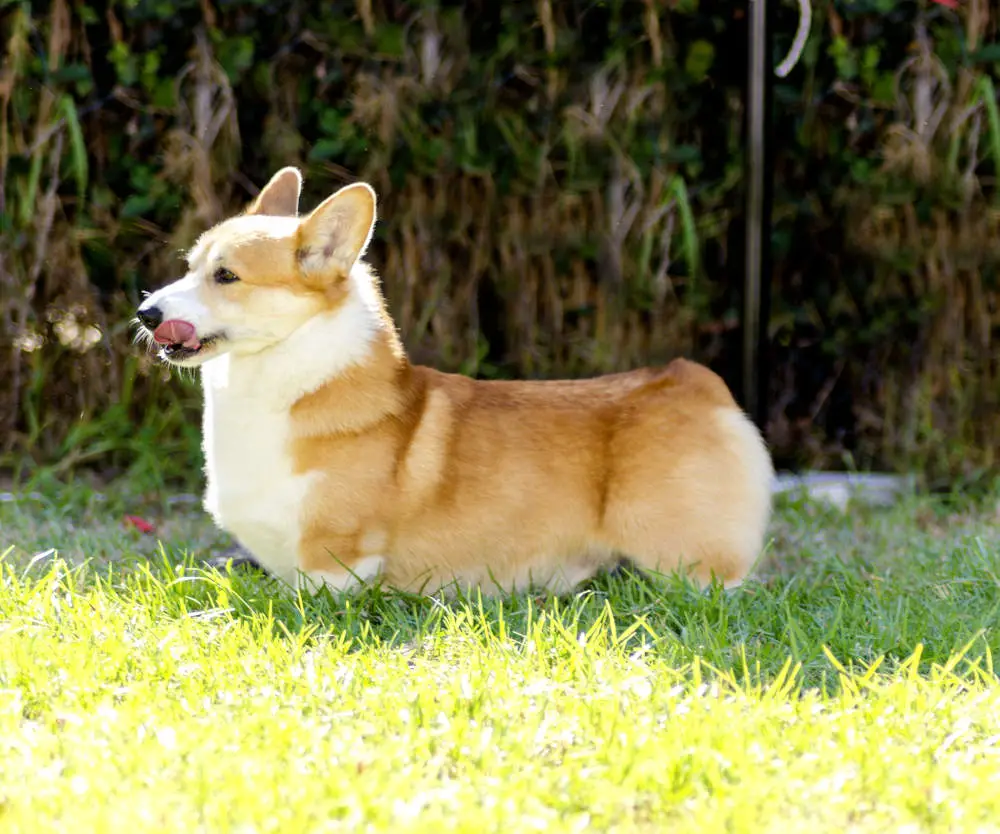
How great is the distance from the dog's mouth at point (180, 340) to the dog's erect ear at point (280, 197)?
1.84 ft

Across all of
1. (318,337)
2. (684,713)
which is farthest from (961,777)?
(318,337)

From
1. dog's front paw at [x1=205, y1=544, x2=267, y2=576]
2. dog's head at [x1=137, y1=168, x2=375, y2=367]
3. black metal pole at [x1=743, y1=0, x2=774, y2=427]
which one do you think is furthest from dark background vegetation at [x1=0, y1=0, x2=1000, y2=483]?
dog's head at [x1=137, y1=168, x2=375, y2=367]

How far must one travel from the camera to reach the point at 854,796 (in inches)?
81.8

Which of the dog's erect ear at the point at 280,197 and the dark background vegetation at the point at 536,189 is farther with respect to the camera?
the dark background vegetation at the point at 536,189

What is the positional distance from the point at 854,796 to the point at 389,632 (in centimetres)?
123

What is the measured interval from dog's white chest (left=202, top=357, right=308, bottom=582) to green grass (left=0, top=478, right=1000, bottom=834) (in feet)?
0.44

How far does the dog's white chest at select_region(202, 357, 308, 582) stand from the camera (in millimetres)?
3080

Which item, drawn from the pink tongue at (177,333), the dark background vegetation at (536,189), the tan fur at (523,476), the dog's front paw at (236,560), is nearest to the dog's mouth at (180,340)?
the pink tongue at (177,333)

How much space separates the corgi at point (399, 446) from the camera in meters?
3.08

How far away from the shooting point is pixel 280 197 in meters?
3.47

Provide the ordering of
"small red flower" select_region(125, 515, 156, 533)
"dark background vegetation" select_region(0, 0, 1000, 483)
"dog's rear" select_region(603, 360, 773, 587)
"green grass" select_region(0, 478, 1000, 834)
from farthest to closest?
"dark background vegetation" select_region(0, 0, 1000, 483) → "small red flower" select_region(125, 515, 156, 533) → "dog's rear" select_region(603, 360, 773, 587) → "green grass" select_region(0, 478, 1000, 834)

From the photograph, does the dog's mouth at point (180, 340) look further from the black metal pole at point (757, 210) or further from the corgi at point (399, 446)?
the black metal pole at point (757, 210)

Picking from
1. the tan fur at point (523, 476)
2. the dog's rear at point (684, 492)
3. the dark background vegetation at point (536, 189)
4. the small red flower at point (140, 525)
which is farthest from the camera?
the dark background vegetation at point (536, 189)

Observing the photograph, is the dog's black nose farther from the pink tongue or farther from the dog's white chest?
the dog's white chest
